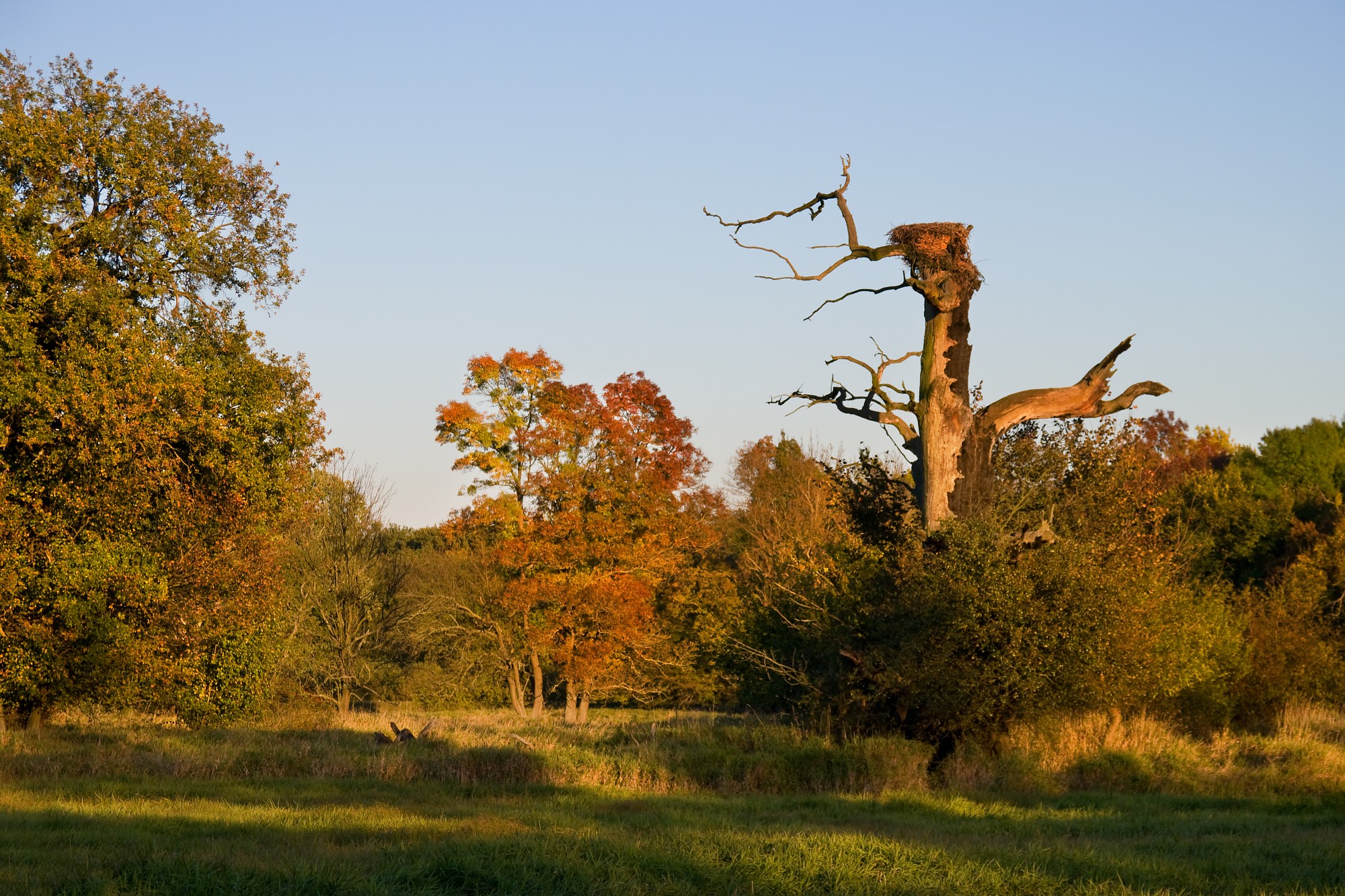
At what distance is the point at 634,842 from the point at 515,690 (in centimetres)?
3205

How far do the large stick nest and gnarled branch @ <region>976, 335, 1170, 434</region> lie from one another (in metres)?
2.45

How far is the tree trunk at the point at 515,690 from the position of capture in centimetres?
4169

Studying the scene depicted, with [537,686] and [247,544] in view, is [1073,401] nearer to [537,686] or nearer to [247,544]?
[247,544]

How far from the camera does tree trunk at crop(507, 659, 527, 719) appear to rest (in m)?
41.7

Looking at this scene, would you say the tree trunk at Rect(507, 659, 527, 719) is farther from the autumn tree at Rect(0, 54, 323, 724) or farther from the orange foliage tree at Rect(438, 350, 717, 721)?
the autumn tree at Rect(0, 54, 323, 724)

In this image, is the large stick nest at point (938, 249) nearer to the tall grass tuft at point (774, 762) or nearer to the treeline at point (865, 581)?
the treeline at point (865, 581)

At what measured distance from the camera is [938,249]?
21.1 meters

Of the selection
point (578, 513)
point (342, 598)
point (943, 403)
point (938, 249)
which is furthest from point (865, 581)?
Result: point (342, 598)

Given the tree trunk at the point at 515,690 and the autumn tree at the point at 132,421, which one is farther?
the tree trunk at the point at 515,690

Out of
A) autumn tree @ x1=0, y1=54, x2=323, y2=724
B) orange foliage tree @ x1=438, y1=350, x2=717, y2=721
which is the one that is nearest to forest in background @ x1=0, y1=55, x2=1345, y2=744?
autumn tree @ x1=0, y1=54, x2=323, y2=724

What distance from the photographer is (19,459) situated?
2225cm

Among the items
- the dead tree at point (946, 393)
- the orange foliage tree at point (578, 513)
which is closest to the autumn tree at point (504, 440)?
the orange foliage tree at point (578, 513)

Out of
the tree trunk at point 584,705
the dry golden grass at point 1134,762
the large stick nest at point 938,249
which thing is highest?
Answer: the large stick nest at point 938,249

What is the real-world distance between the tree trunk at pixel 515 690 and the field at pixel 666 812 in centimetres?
1759
